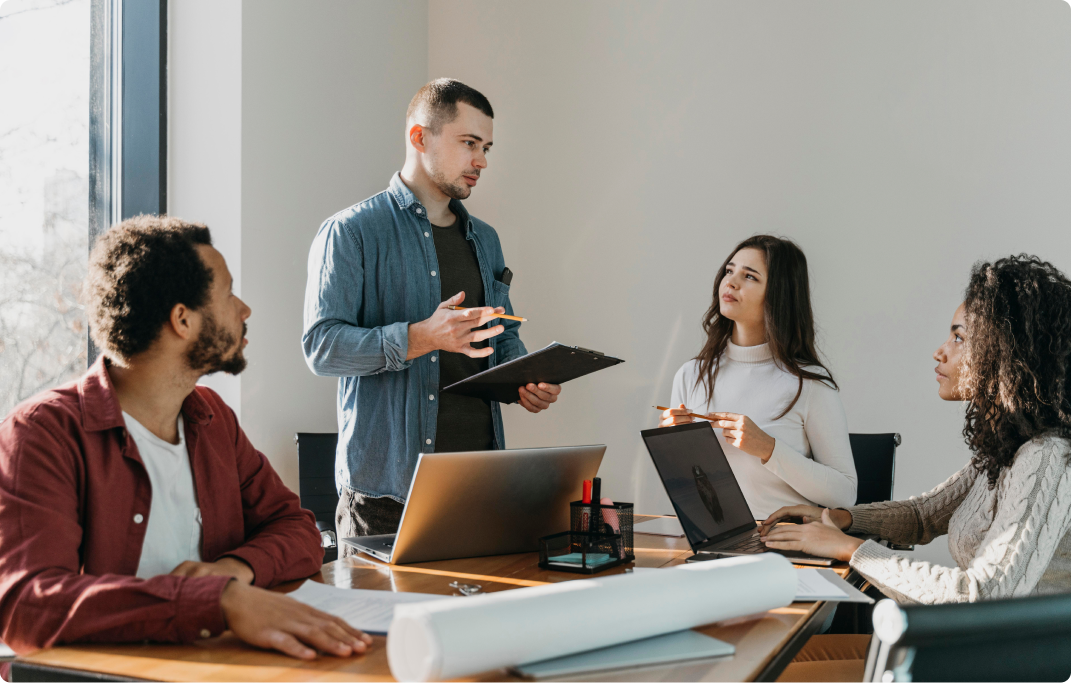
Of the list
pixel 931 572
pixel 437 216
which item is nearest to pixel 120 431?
pixel 437 216

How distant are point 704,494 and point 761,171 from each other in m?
2.06

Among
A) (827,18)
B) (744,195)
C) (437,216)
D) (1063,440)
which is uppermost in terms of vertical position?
(827,18)

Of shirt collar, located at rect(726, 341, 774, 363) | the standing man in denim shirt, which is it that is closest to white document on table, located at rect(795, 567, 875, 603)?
the standing man in denim shirt

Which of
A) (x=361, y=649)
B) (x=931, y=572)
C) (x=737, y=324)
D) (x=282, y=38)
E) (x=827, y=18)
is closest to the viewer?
(x=361, y=649)

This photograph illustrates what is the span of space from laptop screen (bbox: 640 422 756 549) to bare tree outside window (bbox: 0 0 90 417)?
169cm

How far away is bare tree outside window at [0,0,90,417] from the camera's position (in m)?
2.29

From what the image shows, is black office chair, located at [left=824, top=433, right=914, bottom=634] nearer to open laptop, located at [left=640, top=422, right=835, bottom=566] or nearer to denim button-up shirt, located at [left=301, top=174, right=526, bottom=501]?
open laptop, located at [left=640, top=422, right=835, bottom=566]

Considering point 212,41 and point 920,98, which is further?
Result: point 920,98

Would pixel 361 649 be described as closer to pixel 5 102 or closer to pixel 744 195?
pixel 5 102

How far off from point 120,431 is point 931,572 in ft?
4.28

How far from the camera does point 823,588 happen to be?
1231mm

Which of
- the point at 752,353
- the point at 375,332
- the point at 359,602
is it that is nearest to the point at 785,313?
the point at 752,353

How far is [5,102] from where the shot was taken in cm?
229

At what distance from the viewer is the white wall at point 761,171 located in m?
2.98
